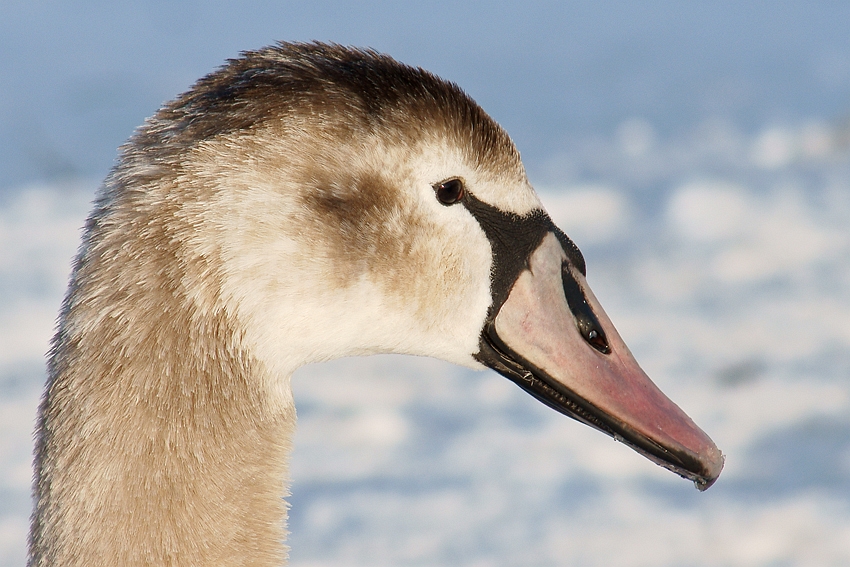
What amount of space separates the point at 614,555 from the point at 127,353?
337cm

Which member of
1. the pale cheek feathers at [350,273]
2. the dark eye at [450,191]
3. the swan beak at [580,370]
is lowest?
the swan beak at [580,370]

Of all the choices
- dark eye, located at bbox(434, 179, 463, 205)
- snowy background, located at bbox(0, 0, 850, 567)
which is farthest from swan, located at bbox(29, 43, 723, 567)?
snowy background, located at bbox(0, 0, 850, 567)

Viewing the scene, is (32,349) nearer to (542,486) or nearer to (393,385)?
(393,385)

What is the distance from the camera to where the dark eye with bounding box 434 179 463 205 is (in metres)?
2.16

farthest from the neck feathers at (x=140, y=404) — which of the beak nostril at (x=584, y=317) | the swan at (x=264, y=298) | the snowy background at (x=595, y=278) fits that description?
the snowy background at (x=595, y=278)

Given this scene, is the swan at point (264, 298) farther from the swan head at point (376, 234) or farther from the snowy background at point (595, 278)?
the snowy background at point (595, 278)

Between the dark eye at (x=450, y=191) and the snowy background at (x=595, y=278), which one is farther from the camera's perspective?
the snowy background at (x=595, y=278)

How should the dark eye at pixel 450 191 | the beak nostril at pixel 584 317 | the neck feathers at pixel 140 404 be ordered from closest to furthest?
1. the neck feathers at pixel 140 404
2. the dark eye at pixel 450 191
3. the beak nostril at pixel 584 317

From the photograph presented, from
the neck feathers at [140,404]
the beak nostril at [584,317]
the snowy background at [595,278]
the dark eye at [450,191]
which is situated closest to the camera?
the neck feathers at [140,404]

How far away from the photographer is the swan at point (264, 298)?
1.93 m

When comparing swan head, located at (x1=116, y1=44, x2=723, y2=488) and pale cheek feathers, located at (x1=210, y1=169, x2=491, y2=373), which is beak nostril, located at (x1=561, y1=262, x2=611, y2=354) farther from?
pale cheek feathers, located at (x1=210, y1=169, x2=491, y2=373)

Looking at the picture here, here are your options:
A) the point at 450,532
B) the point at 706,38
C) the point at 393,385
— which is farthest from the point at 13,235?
the point at 706,38

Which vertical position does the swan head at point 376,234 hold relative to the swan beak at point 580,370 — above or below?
above

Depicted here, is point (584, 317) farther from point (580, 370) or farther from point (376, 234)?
point (376, 234)
